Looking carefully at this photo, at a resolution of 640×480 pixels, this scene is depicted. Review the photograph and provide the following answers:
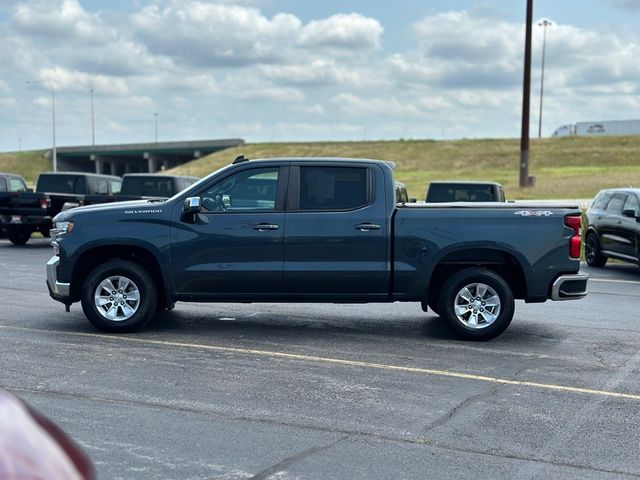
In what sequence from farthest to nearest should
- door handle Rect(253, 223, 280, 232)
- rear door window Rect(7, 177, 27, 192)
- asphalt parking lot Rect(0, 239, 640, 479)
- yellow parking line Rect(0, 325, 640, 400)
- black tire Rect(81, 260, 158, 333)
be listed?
rear door window Rect(7, 177, 27, 192), black tire Rect(81, 260, 158, 333), door handle Rect(253, 223, 280, 232), yellow parking line Rect(0, 325, 640, 400), asphalt parking lot Rect(0, 239, 640, 479)

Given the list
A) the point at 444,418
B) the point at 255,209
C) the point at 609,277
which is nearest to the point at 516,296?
the point at 255,209

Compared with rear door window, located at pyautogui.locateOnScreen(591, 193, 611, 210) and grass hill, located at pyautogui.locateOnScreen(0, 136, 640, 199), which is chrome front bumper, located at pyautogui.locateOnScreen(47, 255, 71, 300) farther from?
grass hill, located at pyautogui.locateOnScreen(0, 136, 640, 199)

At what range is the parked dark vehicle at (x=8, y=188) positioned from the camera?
836 inches

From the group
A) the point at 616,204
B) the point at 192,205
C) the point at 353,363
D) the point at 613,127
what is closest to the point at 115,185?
the point at 616,204

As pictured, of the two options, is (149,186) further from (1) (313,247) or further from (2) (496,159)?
(2) (496,159)

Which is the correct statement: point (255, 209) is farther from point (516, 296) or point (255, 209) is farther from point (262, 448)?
point (262, 448)

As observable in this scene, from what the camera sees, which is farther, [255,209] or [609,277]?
[609,277]

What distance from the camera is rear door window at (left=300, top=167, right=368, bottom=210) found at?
917 cm

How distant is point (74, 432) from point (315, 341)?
11.8ft

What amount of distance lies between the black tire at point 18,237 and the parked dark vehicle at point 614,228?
45.4 feet

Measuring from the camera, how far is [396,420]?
5.98 metres

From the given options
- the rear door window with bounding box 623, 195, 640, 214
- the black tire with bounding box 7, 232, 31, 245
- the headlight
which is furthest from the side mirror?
the black tire with bounding box 7, 232, 31, 245

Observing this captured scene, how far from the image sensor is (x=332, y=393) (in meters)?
6.71

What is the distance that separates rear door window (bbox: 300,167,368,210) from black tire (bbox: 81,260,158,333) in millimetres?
1925
